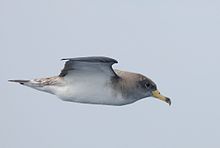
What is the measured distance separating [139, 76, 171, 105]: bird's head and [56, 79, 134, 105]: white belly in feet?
4.68

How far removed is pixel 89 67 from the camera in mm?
28031

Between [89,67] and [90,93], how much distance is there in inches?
31.2

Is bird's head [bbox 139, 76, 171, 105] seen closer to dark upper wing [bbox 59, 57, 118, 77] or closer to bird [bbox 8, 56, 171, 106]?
bird [bbox 8, 56, 171, 106]

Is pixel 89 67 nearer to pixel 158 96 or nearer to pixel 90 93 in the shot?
pixel 90 93

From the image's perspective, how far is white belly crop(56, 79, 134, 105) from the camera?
28.4 metres

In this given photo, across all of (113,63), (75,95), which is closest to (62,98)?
(75,95)

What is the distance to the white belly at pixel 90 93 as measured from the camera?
28359mm

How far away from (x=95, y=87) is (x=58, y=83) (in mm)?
1148

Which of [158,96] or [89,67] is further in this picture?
[158,96]

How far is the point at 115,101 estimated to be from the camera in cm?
2861

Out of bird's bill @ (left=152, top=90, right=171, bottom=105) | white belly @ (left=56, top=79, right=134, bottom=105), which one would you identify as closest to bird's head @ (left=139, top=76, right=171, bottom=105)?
bird's bill @ (left=152, top=90, right=171, bottom=105)

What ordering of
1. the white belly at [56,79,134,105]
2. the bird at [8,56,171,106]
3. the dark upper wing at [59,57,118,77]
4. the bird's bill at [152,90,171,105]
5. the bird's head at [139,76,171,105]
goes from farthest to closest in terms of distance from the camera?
the bird's bill at [152,90,171,105]
the bird's head at [139,76,171,105]
the white belly at [56,79,134,105]
the bird at [8,56,171,106]
the dark upper wing at [59,57,118,77]

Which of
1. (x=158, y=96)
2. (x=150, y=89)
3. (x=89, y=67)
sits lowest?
(x=158, y=96)

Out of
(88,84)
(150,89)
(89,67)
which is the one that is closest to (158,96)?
(150,89)
